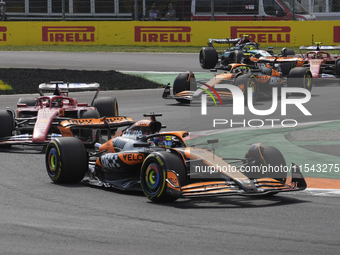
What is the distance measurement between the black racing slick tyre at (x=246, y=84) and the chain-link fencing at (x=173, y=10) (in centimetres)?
1173

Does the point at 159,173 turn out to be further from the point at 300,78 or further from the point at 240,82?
the point at 300,78

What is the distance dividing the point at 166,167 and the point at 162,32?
73.6ft

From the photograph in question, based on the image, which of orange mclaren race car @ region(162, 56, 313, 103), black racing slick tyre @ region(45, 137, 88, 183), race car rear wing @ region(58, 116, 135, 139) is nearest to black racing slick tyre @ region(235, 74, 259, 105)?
orange mclaren race car @ region(162, 56, 313, 103)

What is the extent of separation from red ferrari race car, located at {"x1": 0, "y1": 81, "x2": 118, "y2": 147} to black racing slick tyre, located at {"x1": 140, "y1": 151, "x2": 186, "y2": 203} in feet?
11.5

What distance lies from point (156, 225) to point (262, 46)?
73.8ft

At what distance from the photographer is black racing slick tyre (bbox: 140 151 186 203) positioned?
6.91m

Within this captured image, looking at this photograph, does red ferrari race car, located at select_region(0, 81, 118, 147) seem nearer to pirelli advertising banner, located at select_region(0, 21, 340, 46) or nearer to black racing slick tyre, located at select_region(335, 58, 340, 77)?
black racing slick tyre, located at select_region(335, 58, 340, 77)

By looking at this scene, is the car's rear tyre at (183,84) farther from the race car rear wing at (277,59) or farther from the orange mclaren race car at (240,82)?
the race car rear wing at (277,59)

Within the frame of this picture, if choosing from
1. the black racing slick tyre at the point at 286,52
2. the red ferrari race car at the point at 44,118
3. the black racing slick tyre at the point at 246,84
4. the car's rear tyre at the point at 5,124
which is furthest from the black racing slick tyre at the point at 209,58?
the car's rear tyre at the point at 5,124

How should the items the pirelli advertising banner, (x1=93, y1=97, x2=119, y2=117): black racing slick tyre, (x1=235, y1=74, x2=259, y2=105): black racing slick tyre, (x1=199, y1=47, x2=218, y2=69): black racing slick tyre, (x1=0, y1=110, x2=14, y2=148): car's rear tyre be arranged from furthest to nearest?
the pirelli advertising banner, (x1=199, y1=47, x2=218, y2=69): black racing slick tyre, (x1=235, y1=74, x2=259, y2=105): black racing slick tyre, (x1=93, y1=97, x2=119, y2=117): black racing slick tyre, (x1=0, y1=110, x2=14, y2=148): car's rear tyre

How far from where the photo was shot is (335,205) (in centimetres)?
700

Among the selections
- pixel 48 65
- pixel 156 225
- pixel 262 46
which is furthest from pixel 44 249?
pixel 262 46

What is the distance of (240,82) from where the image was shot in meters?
16.1

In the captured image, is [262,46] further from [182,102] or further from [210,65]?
[182,102]
